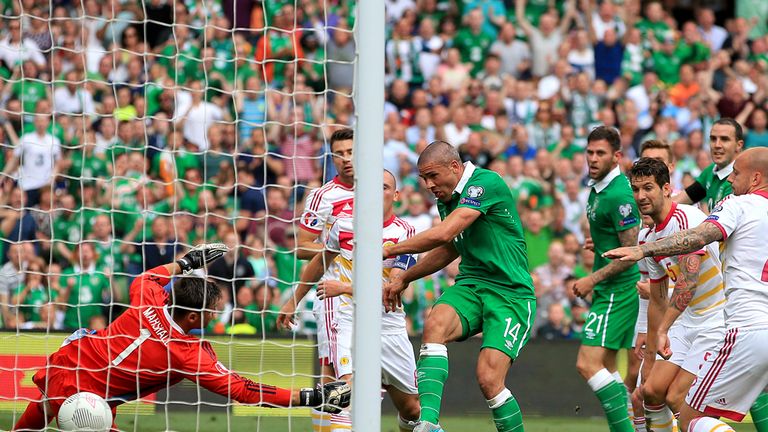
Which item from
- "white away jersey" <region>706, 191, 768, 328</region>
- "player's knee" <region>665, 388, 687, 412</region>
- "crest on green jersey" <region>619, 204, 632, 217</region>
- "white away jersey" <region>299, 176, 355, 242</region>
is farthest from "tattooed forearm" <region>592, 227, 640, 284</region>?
"white away jersey" <region>299, 176, 355, 242</region>

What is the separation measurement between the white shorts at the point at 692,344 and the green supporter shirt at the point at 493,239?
1.29 m

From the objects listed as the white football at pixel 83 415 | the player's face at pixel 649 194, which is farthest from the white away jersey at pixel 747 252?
the white football at pixel 83 415

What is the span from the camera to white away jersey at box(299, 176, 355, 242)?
350 inches

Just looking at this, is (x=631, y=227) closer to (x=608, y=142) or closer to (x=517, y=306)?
(x=608, y=142)

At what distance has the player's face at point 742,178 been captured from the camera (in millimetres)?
7312

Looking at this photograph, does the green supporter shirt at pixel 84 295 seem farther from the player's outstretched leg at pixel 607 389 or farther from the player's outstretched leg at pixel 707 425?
the player's outstretched leg at pixel 707 425

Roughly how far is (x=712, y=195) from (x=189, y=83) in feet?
21.7

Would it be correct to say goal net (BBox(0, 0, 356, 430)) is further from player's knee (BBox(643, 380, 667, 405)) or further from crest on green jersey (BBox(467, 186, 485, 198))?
player's knee (BBox(643, 380, 667, 405))

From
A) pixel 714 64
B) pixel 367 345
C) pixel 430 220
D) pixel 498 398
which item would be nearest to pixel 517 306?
pixel 498 398

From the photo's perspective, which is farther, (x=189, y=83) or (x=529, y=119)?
(x=529, y=119)

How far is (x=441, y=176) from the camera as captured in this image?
7781 mm

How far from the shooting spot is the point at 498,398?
7633mm

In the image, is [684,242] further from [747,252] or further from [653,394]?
[653,394]

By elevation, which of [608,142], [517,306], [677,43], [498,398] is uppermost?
[677,43]
